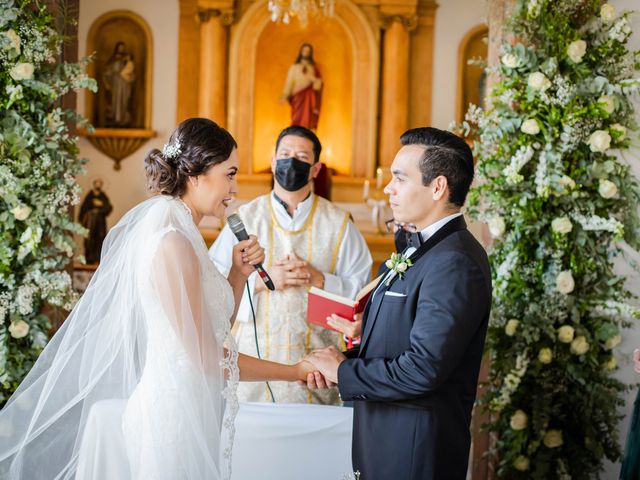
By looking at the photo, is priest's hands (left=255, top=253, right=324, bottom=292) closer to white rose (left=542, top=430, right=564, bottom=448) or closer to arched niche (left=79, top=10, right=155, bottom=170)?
white rose (left=542, top=430, right=564, bottom=448)

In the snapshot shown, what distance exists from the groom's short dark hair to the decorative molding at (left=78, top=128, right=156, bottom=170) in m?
8.32

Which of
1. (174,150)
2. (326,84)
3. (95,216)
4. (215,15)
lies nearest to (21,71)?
(174,150)

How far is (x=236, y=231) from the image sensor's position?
110 inches

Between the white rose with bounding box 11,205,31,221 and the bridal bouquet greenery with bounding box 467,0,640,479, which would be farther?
the bridal bouquet greenery with bounding box 467,0,640,479

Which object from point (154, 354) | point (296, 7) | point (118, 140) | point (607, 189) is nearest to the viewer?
point (154, 354)

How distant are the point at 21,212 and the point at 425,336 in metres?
2.23

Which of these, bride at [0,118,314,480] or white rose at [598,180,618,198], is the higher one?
white rose at [598,180,618,198]

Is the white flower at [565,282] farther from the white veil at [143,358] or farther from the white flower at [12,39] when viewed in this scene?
the white flower at [12,39]

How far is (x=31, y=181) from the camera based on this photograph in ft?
11.3

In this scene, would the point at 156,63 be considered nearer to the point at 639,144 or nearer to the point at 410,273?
the point at 639,144

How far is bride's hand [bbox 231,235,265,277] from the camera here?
9.14ft

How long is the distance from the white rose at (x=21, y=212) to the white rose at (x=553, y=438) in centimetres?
288

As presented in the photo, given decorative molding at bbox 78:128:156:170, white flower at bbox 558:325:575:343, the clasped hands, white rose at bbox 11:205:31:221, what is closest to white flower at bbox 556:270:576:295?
white flower at bbox 558:325:575:343

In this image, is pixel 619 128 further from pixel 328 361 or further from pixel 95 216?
pixel 95 216
